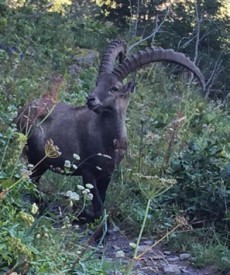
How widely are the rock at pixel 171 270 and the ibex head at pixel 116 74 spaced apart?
5.52 ft

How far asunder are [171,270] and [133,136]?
3.49m

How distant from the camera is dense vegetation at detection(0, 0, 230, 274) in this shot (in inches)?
192

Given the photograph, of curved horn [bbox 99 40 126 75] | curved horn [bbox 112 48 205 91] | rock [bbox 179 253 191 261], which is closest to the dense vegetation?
rock [bbox 179 253 191 261]

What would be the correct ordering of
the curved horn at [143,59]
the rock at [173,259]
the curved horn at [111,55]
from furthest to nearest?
1. the curved horn at [111,55]
2. the curved horn at [143,59]
3. the rock at [173,259]

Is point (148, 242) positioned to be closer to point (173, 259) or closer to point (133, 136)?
point (173, 259)

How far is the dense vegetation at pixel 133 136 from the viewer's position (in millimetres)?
4883

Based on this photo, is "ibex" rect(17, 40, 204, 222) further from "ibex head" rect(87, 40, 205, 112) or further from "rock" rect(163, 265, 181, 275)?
"rock" rect(163, 265, 181, 275)

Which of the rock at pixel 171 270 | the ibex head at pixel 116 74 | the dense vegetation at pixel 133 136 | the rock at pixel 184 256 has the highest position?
the ibex head at pixel 116 74

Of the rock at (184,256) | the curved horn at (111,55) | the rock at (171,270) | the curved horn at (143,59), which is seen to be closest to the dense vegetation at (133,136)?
the rock at (184,256)

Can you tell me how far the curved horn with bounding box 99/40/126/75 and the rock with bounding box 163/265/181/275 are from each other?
2.15 metres

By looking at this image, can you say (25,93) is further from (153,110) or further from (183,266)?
(183,266)

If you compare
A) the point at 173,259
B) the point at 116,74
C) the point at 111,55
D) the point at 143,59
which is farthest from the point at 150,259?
the point at 111,55

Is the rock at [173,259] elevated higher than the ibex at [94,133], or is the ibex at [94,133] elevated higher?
the ibex at [94,133]

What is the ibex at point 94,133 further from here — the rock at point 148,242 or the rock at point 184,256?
the rock at point 184,256
